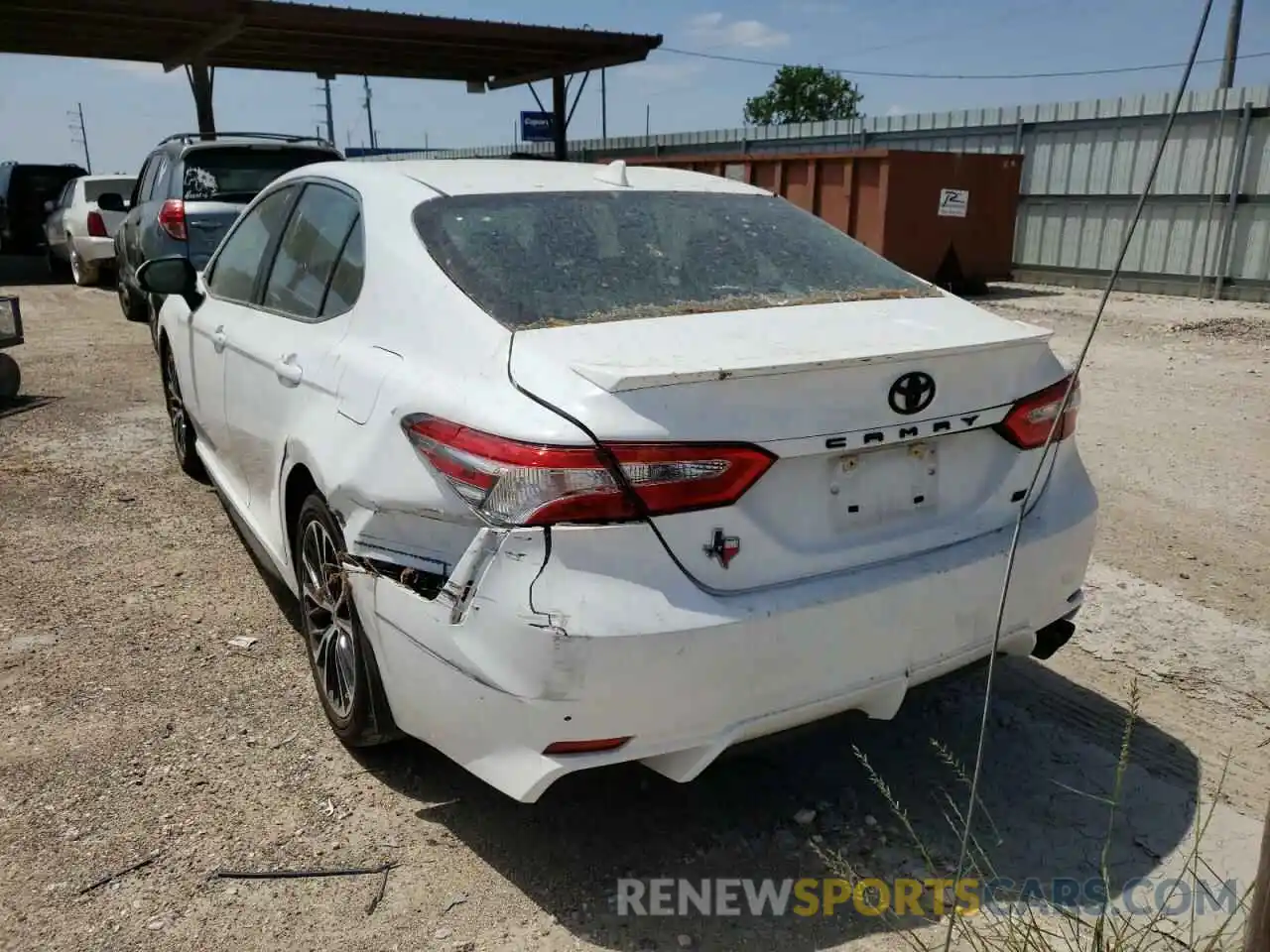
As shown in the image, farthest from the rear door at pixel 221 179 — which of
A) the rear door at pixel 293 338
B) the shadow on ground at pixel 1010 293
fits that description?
the shadow on ground at pixel 1010 293

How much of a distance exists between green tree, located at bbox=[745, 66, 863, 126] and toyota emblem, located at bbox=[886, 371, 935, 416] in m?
72.9

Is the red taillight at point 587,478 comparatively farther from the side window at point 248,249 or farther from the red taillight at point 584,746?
the side window at point 248,249

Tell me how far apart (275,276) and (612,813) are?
2221 mm

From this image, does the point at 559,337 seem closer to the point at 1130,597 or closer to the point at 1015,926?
the point at 1015,926

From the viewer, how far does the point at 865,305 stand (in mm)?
2795

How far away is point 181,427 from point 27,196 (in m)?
17.4

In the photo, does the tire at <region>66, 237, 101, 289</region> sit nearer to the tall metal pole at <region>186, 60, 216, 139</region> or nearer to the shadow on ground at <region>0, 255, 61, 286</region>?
the shadow on ground at <region>0, 255, 61, 286</region>

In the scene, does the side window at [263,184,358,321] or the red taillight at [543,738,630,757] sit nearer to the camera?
the red taillight at [543,738,630,757]

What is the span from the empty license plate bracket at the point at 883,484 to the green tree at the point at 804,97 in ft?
239

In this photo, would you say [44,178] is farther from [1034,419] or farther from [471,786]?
[1034,419]

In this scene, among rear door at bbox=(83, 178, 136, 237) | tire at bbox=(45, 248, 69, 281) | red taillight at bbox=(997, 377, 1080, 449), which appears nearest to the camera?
red taillight at bbox=(997, 377, 1080, 449)

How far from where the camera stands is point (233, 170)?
9.15m

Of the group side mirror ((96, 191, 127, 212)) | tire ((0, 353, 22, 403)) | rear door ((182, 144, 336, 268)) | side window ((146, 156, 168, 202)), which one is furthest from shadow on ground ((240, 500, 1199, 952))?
side mirror ((96, 191, 127, 212))

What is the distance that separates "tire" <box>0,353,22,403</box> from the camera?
7500 mm
